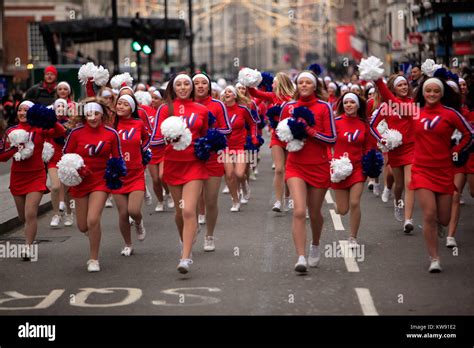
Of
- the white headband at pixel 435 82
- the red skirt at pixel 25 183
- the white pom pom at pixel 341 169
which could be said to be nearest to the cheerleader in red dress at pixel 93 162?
the red skirt at pixel 25 183

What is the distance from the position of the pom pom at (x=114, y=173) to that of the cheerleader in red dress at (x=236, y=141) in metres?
5.24

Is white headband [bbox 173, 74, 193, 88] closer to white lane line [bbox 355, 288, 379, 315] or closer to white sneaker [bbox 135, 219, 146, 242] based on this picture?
white sneaker [bbox 135, 219, 146, 242]

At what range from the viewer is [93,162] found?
463 inches

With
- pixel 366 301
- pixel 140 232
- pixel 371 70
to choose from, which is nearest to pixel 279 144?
pixel 140 232

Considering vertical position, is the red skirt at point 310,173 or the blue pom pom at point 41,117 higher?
the blue pom pom at point 41,117

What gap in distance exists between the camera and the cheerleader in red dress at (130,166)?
1275cm

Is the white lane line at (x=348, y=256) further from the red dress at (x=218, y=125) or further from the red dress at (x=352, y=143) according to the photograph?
the red dress at (x=218, y=125)

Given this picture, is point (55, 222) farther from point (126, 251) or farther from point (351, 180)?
point (351, 180)

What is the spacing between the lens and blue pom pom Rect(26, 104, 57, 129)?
12.2 m

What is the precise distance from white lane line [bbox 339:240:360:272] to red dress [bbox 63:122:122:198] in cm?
260

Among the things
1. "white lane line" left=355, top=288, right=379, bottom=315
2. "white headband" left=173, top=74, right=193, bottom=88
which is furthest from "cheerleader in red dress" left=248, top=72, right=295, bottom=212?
"white lane line" left=355, top=288, right=379, bottom=315

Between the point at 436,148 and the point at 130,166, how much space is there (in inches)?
147
